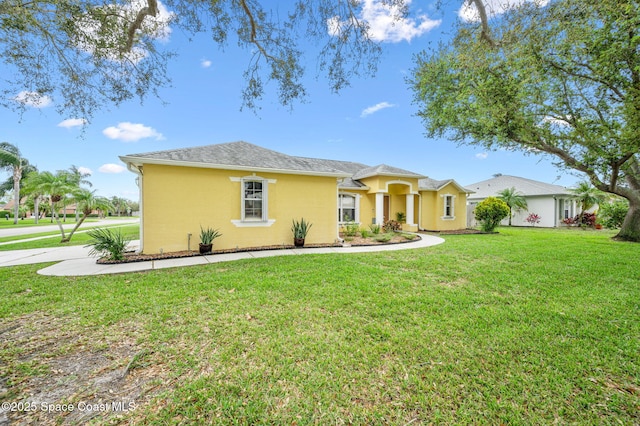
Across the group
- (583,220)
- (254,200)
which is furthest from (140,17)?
(583,220)

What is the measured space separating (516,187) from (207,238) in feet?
99.3

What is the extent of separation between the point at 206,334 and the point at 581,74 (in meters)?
12.5

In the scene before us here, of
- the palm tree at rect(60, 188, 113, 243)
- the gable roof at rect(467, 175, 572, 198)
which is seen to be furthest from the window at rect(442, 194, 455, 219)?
the palm tree at rect(60, 188, 113, 243)

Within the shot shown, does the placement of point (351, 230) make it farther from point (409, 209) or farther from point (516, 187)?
point (516, 187)

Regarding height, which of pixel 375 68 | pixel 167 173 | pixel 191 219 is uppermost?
pixel 375 68

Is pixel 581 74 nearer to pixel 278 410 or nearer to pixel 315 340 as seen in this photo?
pixel 315 340

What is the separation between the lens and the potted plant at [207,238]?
9039mm

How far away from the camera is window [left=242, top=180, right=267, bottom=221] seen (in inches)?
401

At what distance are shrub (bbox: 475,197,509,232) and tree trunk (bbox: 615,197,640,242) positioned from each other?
5.22 metres

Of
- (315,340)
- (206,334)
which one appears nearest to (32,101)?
(206,334)

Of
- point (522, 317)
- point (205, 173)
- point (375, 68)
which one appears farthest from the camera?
point (205, 173)

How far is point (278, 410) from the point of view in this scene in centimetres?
229

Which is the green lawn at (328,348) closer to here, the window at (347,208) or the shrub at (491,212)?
the window at (347,208)

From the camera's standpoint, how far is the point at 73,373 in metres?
2.80
